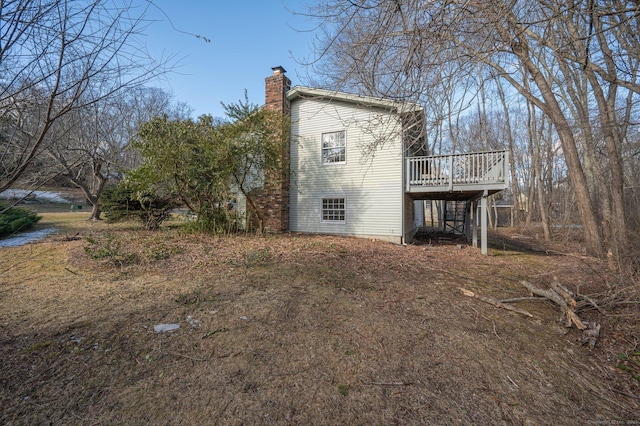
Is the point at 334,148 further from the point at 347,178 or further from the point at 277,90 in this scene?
the point at 277,90

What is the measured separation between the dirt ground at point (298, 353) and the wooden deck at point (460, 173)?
144 inches

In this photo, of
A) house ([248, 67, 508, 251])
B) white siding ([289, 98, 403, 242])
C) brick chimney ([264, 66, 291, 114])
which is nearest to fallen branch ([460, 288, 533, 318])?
house ([248, 67, 508, 251])

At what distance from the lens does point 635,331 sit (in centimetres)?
323

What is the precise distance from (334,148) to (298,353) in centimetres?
900

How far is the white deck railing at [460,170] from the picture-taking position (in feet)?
26.5

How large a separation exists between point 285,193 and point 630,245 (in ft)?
32.3

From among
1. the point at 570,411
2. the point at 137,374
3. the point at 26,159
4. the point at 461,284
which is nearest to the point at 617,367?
the point at 570,411

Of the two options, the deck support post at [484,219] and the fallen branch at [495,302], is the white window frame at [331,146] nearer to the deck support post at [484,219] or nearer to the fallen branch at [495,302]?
the deck support post at [484,219]

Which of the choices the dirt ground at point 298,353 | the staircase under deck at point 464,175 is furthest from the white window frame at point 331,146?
the dirt ground at point 298,353

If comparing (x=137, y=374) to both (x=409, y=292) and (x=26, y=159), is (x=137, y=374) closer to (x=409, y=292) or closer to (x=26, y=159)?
(x=26, y=159)

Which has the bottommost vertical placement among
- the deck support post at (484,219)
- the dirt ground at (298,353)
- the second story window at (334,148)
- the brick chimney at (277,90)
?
the dirt ground at (298,353)

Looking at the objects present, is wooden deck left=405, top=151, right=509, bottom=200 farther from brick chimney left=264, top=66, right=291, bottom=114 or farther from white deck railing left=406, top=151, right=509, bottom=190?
brick chimney left=264, top=66, right=291, bottom=114

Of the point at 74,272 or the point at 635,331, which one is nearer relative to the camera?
the point at 635,331

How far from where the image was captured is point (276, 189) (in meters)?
10.8
